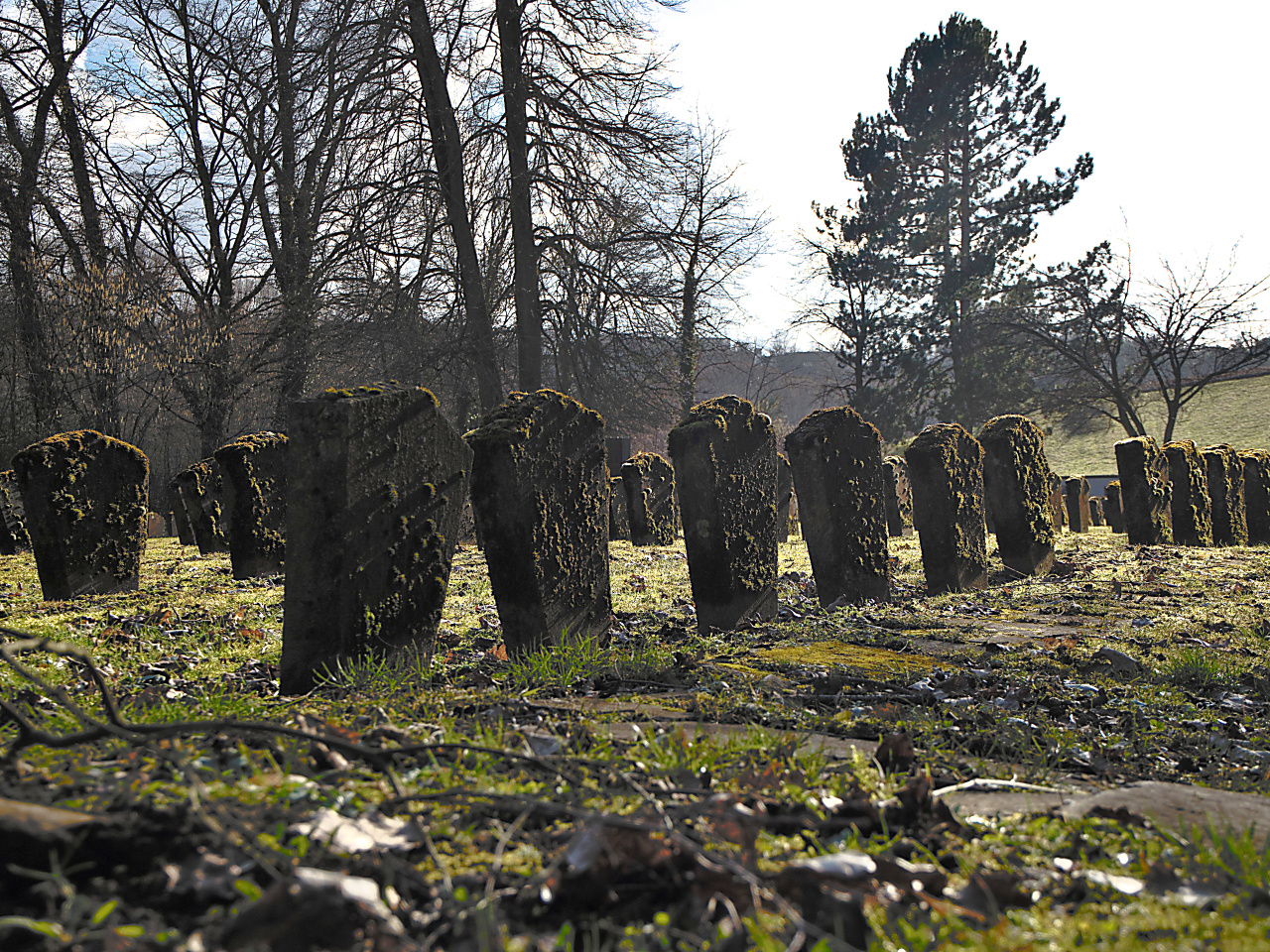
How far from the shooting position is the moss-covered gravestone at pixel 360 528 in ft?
13.7

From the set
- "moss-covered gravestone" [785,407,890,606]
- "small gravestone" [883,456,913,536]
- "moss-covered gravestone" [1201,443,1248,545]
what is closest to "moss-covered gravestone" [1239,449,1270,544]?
"moss-covered gravestone" [1201,443,1248,545]

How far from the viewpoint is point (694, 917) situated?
4.56ft

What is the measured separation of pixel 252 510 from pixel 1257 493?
18265 millimetres

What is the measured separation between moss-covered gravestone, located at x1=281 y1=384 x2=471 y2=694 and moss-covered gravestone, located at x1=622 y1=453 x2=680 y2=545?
9.06 meters

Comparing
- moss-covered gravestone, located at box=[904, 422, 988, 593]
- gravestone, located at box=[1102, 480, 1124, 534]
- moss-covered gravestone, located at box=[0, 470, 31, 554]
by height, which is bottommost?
gravestone, located at box=[1102, 480, 1124, 534]

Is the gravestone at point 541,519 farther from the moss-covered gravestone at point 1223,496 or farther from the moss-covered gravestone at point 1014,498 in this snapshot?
the moss-covered gravestone at point 1223,496

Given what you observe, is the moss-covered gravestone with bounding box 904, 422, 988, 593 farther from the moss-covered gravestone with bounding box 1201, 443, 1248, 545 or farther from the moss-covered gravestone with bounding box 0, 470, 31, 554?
the moss-covered gravestone with bounding box 0, 470, 31, 554

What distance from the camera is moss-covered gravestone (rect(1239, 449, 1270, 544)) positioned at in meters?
15.4

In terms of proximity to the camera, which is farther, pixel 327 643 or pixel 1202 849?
pixel 327 643

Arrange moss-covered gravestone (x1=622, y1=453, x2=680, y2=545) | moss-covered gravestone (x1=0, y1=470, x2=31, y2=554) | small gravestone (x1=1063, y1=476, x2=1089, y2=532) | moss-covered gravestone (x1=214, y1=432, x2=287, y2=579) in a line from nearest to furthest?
moss-covered gravestone (x1=214, y1=432, x2=287, y2=579) → moss-covered gravestone (x1=0, y1=470, x2=31, y2=554) → moss-covered gravestone (x1=622, y1=453, x2=680, y2=545) → small gravestone (x1=1063, y1=476, x2=1089, y2=532)

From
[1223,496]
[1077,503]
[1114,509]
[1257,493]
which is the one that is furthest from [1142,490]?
[1114,509]

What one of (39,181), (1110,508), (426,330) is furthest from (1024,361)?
(39,181)

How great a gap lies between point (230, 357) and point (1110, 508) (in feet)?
76.3

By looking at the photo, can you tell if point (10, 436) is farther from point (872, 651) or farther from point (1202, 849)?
point (1202, 849)
